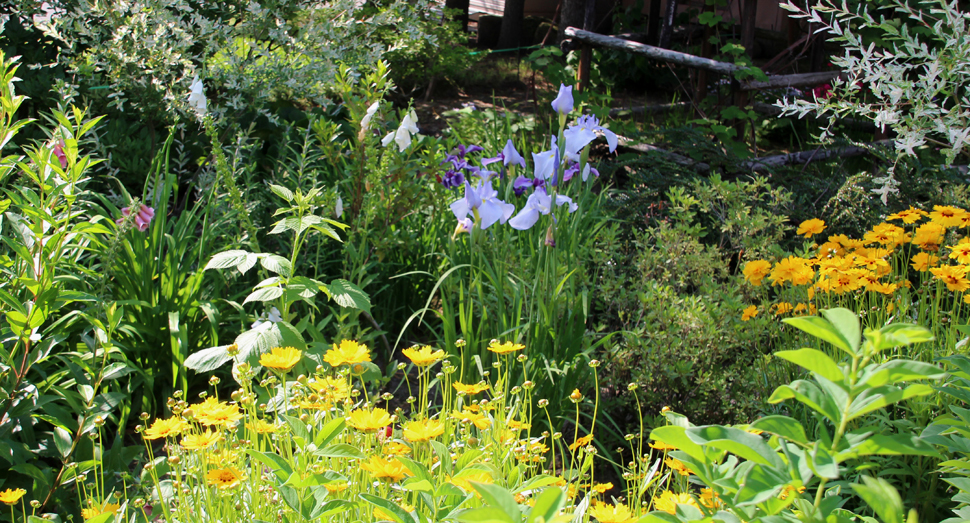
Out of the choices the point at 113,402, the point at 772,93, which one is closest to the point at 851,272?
the point at 113,402

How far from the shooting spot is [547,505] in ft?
2.19

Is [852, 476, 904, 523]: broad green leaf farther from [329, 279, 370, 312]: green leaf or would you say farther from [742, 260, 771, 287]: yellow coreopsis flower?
[742, 260, 771, 287]: yellow coreopsis flower

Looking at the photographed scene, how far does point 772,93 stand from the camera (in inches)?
232

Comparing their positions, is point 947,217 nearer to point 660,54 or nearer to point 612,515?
point 612,515

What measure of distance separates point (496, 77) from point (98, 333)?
8.78 meters

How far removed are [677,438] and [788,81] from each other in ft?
16.8

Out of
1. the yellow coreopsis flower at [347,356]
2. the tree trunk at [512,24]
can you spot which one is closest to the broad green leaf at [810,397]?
the yellow coreopsis flower at [347,356]

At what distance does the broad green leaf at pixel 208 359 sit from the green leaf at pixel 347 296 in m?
0.32

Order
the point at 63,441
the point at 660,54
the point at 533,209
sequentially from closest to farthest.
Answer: the point at 63,441 < the point at 533,209 < the point at 660,54

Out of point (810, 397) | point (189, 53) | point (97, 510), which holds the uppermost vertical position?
point (189, 53)

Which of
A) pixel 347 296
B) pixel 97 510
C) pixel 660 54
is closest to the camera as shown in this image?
pixel 97 510

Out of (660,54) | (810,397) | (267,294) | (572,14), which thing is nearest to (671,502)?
(810,397)

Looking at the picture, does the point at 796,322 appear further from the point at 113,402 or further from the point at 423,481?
the point at 113,402

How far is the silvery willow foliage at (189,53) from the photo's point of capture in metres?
3.13
